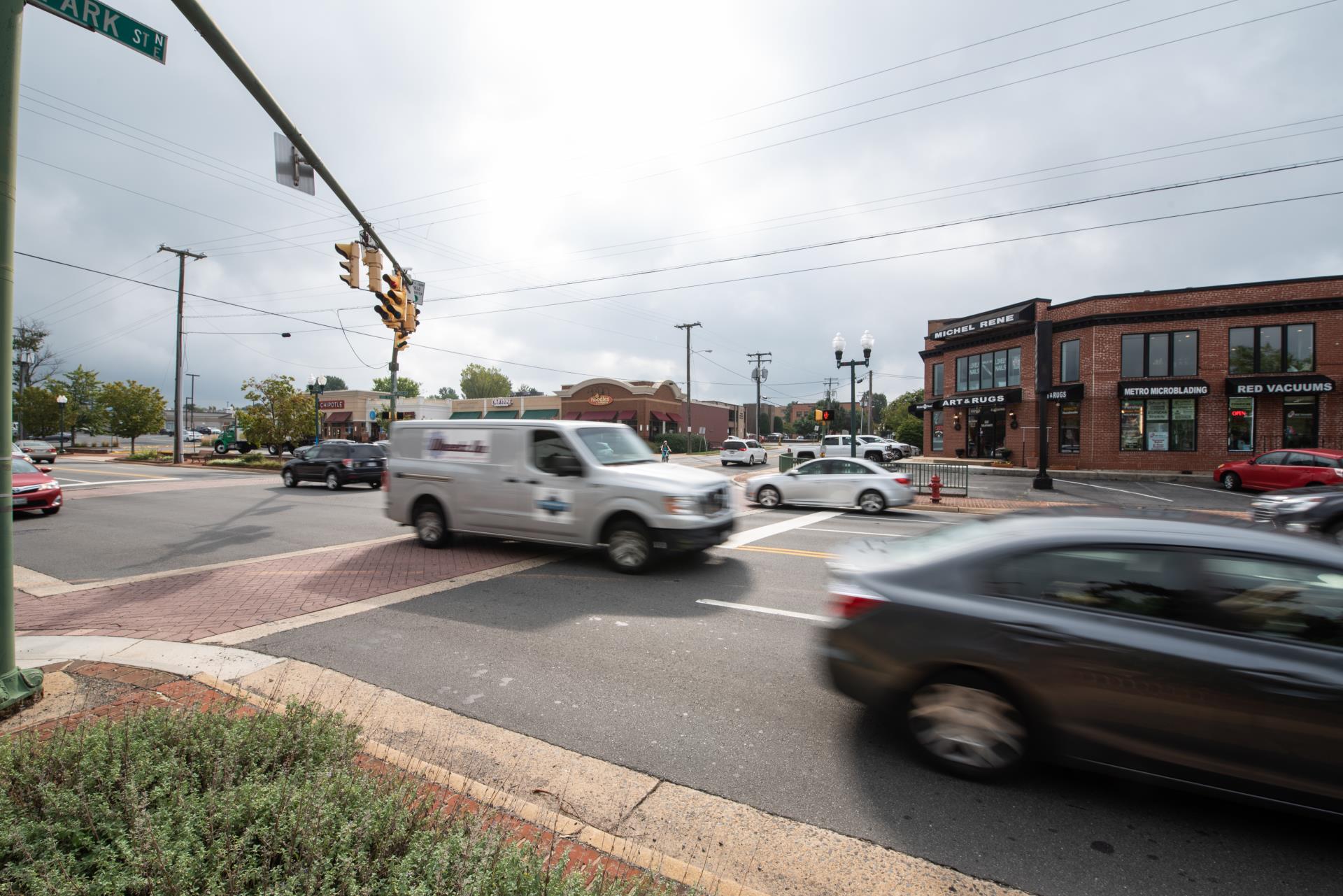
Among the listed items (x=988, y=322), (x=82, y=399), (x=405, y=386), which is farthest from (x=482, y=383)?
Answer: (x=988, y=322)

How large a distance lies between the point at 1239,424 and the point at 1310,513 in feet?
75.5

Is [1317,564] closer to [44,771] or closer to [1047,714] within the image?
[1047,714]

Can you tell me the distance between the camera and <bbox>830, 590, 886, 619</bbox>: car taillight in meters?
3.41

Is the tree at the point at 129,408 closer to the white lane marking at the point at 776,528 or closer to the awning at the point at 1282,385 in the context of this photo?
the white lane marking at the point at 776,528

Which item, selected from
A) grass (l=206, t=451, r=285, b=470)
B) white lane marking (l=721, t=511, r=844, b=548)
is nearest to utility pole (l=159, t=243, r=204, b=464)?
grass (l=206, t=451, r=285, b=470)

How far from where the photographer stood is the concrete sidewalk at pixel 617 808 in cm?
244

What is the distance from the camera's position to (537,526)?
318 inches

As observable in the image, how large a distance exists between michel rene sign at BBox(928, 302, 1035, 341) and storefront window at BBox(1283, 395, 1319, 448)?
1019cm

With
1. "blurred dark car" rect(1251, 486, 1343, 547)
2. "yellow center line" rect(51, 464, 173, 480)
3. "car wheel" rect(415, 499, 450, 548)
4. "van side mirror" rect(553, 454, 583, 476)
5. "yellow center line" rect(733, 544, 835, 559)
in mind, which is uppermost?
"van side mirror" rect(553, 454, 583, 476)

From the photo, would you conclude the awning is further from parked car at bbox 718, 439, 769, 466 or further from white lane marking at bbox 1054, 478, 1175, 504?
parked car at bbox 718, 439, 769, 466

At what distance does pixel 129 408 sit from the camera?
149 feet

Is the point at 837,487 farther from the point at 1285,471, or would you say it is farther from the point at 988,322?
the point at 988,322

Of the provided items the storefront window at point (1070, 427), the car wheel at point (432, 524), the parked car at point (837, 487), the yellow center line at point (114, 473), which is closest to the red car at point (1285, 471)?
the storefront window at point (1070, 427)

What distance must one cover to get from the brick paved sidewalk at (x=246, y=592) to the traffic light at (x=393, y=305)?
6.75 metres
